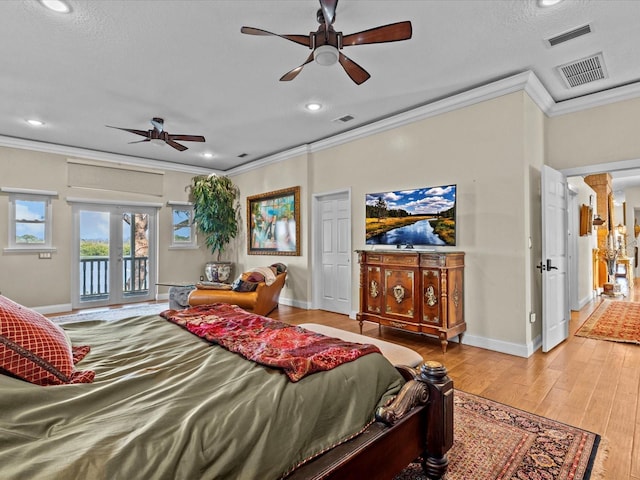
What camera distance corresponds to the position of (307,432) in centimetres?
121

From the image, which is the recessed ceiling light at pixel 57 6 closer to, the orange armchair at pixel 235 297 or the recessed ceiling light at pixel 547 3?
the orange armchair at pixel 235 297

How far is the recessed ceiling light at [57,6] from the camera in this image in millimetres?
2461

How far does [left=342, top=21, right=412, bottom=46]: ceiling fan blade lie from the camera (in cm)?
228

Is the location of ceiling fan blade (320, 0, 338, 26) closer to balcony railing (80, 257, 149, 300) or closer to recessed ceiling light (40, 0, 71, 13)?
recessed ceiling light (40, 0, 71, 13)

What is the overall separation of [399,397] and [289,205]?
5.09 meters

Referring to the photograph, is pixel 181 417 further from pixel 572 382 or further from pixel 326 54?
pixel 572 382

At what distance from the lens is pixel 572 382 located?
2.86m

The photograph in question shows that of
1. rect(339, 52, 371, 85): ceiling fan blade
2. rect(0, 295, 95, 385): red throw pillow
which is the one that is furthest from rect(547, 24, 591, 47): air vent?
rect(0, 295, 95, 385): red throw pillow

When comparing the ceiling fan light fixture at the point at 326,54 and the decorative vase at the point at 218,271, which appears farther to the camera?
the decorative vase at the point at 218,271

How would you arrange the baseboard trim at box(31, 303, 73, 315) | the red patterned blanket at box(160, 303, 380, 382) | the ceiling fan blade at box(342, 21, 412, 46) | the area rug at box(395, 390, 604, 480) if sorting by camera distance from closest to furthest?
the red patterned blanket at box(160, 303, 380, 382) < the area rug at box(395, 390, 604, 480) < the ceiling fan blade at box(342, 21, 412, 46) < the baseboard trim at box(31, 303, 73, 315)

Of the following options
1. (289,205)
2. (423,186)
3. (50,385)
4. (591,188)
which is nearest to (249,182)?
(289,205)

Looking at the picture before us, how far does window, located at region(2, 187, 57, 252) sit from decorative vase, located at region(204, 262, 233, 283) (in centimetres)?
271

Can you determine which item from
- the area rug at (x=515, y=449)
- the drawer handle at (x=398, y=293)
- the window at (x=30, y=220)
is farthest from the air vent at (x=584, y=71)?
the window at (x=30, y=220)

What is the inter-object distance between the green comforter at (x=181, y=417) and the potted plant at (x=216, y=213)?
5.68m
